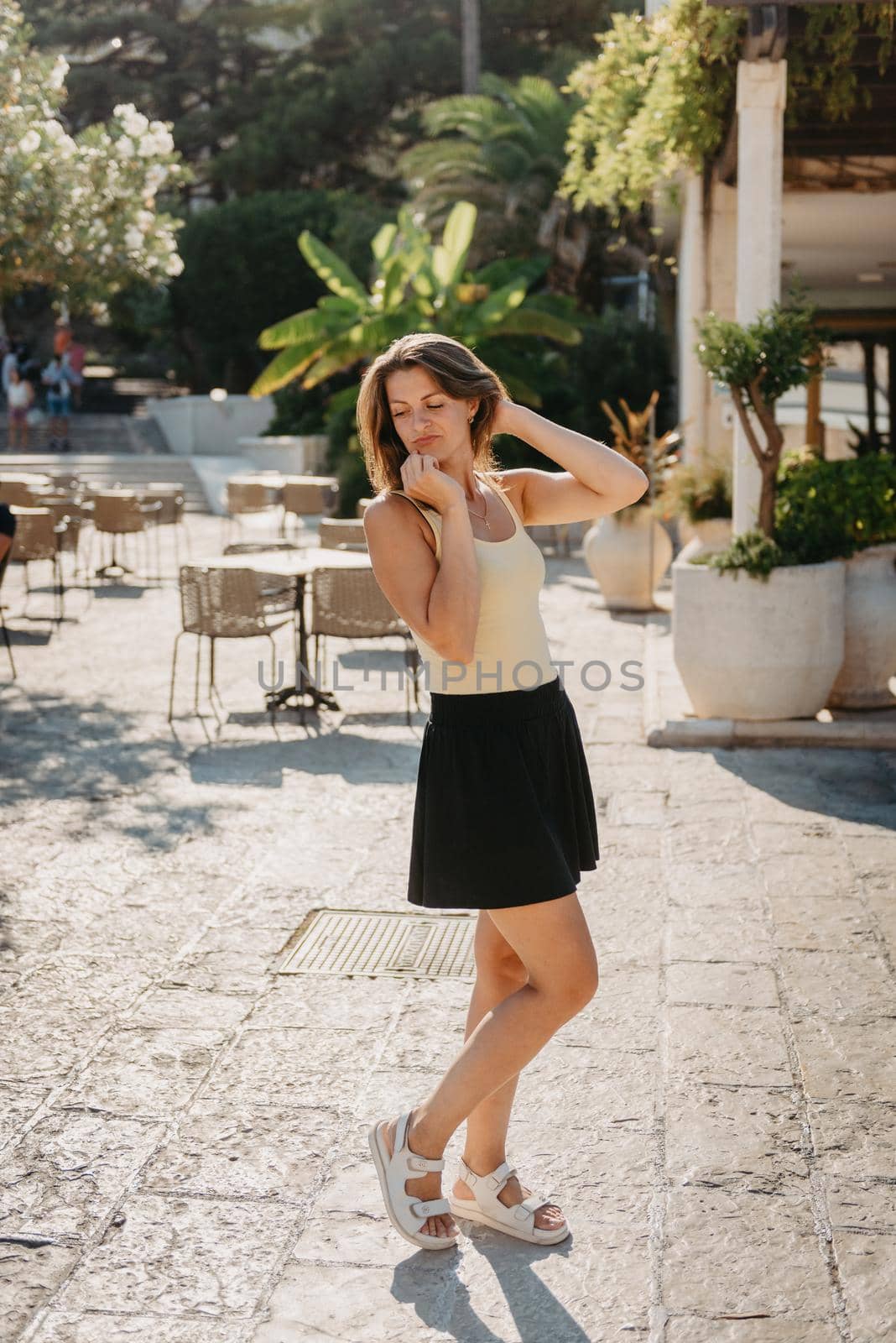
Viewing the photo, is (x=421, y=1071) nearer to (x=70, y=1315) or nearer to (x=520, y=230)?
(x=70, y=1315)

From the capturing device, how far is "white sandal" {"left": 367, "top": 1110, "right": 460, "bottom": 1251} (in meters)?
3.13

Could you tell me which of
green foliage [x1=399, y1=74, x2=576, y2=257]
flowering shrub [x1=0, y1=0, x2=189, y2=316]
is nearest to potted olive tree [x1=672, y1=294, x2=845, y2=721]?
flowering shrub [x1=0, y1=0, x2=189, y2=316]

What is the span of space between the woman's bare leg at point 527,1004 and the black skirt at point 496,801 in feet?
0.20

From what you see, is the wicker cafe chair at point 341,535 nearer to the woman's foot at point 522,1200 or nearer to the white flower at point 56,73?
the white flower at point 56,73

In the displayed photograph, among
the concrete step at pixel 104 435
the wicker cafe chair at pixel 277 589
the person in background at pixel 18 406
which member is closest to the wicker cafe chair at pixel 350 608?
the wicker cafe chair at pixel 277 589

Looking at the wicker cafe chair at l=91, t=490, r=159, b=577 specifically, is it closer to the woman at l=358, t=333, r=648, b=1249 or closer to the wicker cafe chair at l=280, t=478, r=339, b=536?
the wicker cafe chair at l=280, t=478, r=339, b=536

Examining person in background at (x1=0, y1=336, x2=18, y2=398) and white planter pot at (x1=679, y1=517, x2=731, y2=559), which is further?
person in background at (x1=0, y1=336, x2=18, y2=398)

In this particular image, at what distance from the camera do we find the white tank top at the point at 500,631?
294cm

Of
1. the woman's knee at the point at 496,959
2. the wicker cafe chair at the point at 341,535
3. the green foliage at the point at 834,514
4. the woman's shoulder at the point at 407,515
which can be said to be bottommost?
the wicker cafe chair at the point at 341,535

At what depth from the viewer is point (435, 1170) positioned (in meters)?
3.15

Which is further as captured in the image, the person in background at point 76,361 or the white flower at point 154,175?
the person in background at point 76,361

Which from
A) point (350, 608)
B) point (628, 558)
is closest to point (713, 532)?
point (628, 558)

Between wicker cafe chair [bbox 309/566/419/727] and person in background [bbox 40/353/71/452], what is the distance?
65.0 ft

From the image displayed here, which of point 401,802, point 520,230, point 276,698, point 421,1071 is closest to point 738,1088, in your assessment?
point 421,1071
